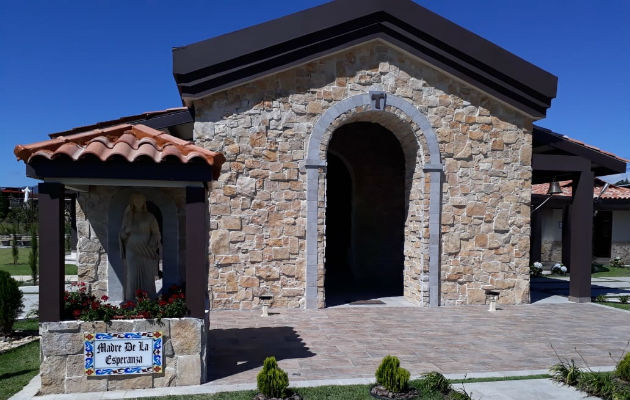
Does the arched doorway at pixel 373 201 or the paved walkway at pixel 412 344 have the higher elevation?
the arched doorway at pixel 373 201

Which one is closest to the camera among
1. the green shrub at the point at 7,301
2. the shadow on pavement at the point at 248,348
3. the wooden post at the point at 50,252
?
the wooden post at the point at 50,252

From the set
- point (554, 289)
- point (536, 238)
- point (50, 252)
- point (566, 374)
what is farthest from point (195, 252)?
point (536, 238)

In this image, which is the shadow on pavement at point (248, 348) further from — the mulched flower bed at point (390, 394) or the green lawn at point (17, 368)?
the green lawn at point (17, 368)

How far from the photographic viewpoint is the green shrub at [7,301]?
7.75m

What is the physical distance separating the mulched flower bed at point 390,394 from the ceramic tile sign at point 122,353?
2.66m

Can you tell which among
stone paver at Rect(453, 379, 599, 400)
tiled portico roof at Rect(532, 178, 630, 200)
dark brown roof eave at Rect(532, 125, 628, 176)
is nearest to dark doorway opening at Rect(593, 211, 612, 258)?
tiled portico roof at Rect(532, 178, 630, 200)

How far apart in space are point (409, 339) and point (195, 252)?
4253mm

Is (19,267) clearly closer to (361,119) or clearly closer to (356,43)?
(361,119)

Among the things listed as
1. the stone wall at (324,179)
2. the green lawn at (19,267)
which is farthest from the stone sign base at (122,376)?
the green lawn at (19,267)

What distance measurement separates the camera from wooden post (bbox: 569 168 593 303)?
1142cm

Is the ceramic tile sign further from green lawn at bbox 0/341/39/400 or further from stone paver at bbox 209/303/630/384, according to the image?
green lawn at bbox 0/341/39/400

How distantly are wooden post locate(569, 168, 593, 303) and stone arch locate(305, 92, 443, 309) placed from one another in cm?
405

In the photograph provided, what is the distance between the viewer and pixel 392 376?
5.23 m

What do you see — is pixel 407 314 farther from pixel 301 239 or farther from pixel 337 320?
pixel 301 239
